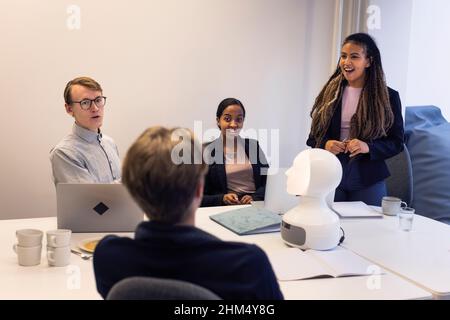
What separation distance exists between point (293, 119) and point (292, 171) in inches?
77.1

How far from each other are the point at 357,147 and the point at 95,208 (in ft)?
4.33

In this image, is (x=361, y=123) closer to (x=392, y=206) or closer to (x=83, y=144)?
(x=392, y=206)

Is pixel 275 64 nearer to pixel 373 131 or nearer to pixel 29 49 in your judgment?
pixel 373 131

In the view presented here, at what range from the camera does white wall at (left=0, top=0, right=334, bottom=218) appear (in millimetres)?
2979

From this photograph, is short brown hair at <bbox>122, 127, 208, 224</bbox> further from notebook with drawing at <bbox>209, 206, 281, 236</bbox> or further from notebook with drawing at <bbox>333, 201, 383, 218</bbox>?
notebook with drawing at <bbox>333, 201, 383, 218</bbox>

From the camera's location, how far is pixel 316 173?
1706 mm

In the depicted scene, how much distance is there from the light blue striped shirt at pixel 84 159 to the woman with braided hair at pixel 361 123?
1138 mm

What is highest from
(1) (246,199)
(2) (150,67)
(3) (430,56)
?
(3) (430,56)

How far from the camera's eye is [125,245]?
1024mm

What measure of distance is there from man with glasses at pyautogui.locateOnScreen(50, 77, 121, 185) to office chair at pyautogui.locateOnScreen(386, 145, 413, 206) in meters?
1.76

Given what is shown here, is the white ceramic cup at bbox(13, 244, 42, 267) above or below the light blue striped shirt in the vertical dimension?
below

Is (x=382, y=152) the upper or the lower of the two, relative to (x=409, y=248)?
upper

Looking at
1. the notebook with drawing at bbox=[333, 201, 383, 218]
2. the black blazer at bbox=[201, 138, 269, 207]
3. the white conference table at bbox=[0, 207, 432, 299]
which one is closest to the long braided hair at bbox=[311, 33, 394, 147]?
the notebook with drawing at bbox=[333, 201, 383, 218]

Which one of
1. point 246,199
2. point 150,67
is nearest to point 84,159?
point 246,199
